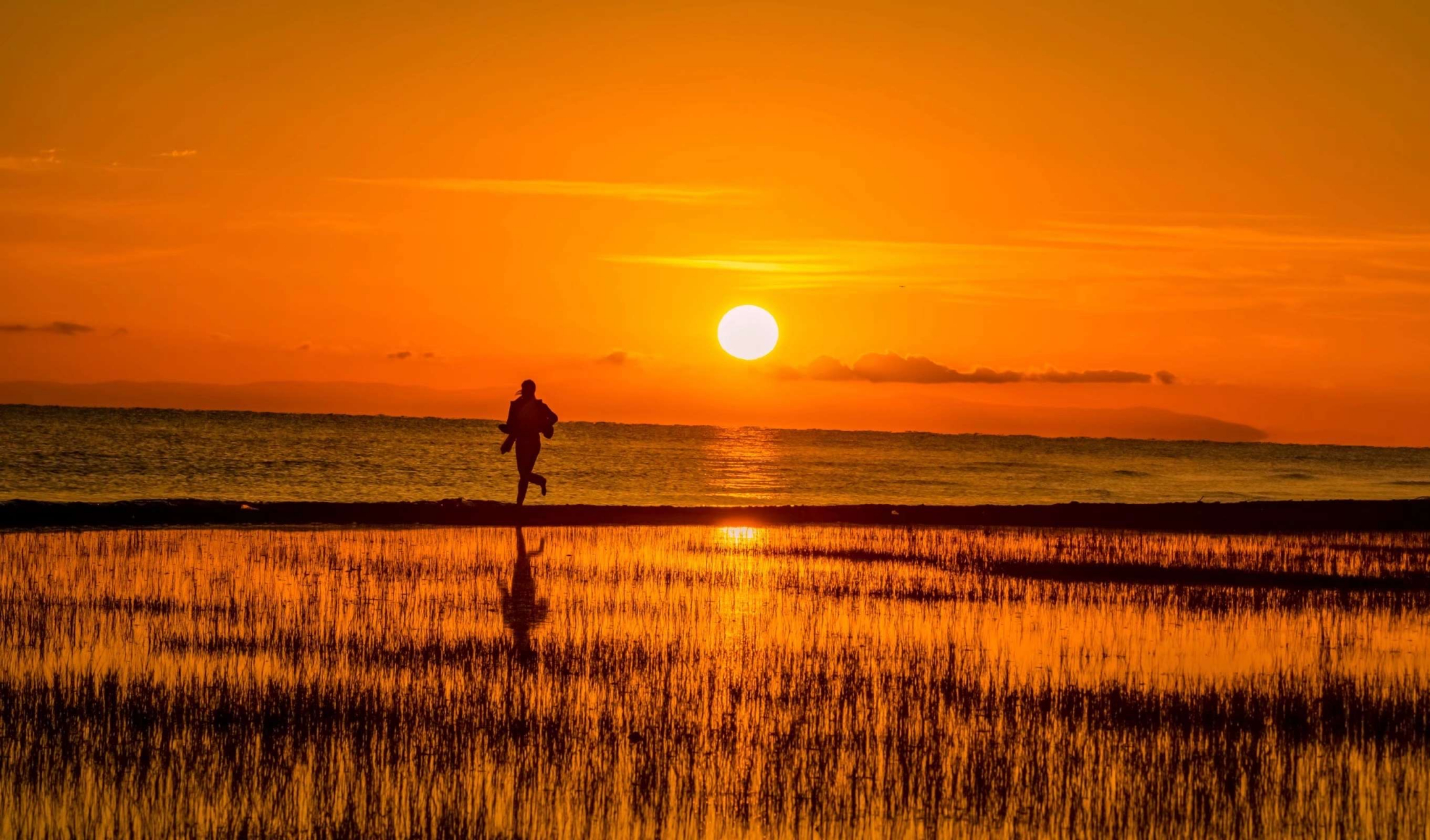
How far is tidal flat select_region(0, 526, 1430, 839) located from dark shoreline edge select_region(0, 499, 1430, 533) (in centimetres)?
742

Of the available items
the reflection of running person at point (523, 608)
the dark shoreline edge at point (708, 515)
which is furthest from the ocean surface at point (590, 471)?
the reflection of running person at point (523, 608)

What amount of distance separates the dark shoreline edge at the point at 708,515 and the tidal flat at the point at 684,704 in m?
7.42

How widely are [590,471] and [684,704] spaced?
7481cm

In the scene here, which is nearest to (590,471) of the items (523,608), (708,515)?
(708,515)

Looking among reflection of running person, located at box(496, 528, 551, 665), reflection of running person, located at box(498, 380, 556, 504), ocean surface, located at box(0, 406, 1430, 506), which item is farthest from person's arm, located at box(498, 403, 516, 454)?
ocean surface, located at box(0, 406, 1430, 506)

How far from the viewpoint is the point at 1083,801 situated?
32.8 feet

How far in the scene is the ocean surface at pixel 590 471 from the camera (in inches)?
2452

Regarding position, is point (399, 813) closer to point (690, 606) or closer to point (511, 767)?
point (511, 767)

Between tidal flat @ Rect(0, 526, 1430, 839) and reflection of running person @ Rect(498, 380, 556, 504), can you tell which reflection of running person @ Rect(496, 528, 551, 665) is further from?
reflection of running person @ Rect(498, 380, 556, 504)

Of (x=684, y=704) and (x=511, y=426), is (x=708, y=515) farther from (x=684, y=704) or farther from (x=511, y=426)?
(x=684, y=704)

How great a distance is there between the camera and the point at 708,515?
38094 mm

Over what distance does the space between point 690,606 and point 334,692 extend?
23.6 feet

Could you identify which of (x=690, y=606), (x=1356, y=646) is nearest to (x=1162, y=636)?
(x=1356, y=646)

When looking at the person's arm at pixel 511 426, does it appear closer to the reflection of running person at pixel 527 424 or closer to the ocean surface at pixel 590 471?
the reflection of running person at pixel 527 424
